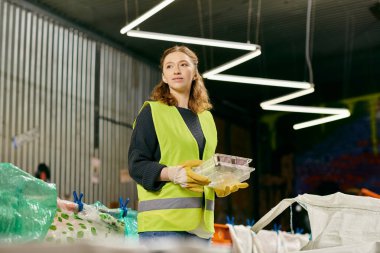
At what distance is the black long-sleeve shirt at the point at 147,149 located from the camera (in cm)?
199

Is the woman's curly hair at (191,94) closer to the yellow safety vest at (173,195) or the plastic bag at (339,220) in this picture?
the yellow safety vest at (173,195)

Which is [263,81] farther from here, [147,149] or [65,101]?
[147,149]

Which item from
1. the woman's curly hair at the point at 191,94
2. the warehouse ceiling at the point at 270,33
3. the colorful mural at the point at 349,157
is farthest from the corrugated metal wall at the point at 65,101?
the woman's curly hair at the point at 191,94

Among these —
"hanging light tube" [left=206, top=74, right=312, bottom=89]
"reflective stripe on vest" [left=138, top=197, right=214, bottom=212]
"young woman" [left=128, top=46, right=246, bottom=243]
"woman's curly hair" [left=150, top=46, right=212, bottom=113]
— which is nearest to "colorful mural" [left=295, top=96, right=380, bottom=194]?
"hanging light tube" [left=206, top=74, right=312, bottom=89]

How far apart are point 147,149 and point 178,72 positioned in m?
0.31

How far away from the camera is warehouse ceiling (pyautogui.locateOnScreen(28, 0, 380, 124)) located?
9.47 m

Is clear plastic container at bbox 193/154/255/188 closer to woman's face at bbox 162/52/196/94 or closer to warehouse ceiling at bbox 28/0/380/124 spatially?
woman's face at bbox 162/52/196/94

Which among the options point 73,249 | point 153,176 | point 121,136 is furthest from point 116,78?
point 73,249

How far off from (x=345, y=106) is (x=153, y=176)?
473 inches

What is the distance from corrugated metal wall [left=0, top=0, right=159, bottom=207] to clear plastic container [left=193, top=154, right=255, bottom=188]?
646cm

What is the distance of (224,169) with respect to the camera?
1.82m

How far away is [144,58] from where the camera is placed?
1148cm

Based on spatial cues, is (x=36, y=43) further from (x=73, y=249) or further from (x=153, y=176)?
(x=73, y=249)

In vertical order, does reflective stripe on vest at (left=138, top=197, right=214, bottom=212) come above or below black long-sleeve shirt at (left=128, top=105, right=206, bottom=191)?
below
